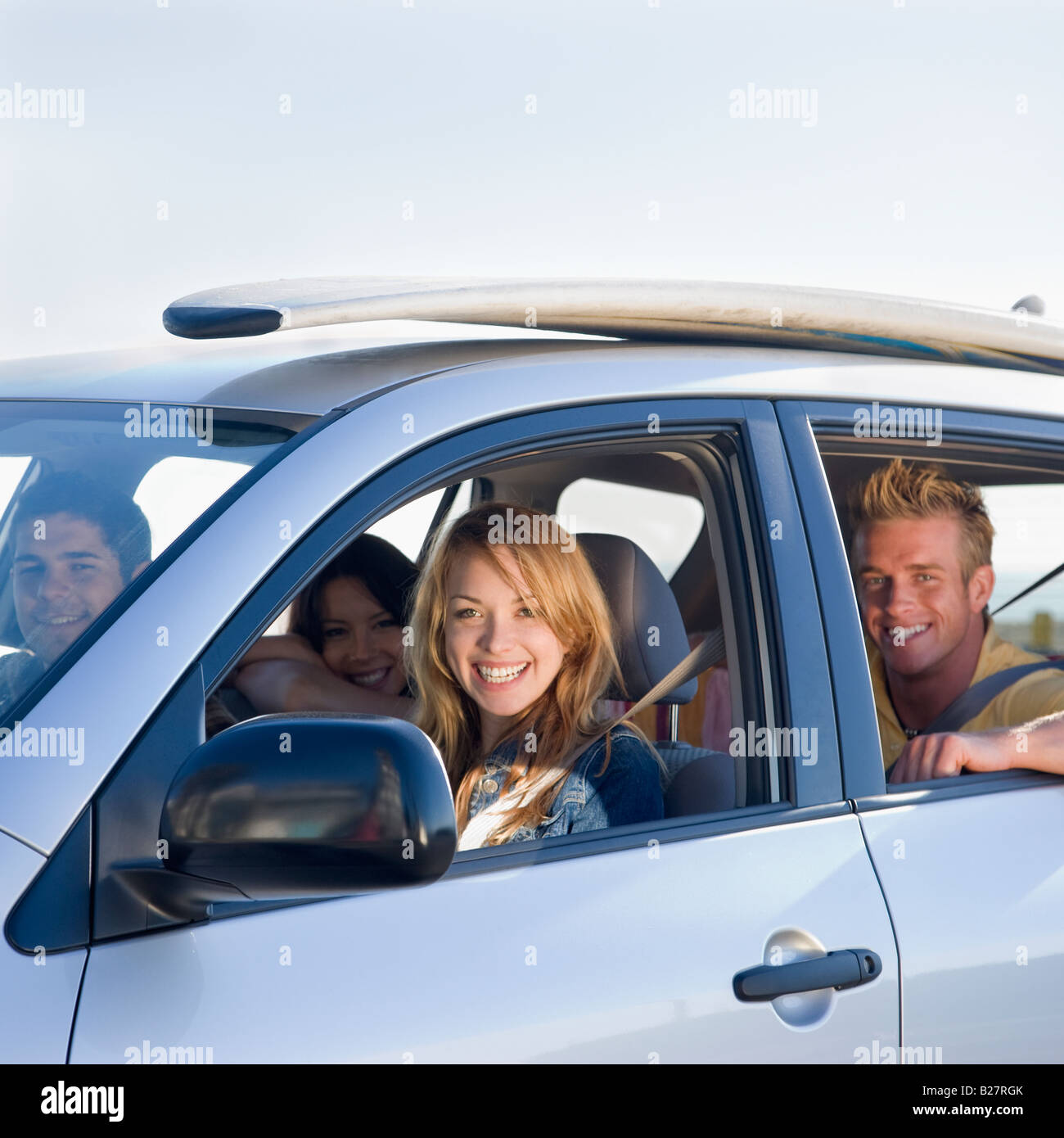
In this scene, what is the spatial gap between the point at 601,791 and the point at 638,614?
369 mm

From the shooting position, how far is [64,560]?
1.66m

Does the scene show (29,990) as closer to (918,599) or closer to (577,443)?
(577,443)

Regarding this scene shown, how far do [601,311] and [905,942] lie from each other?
97cm

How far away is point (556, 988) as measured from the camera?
1454mm

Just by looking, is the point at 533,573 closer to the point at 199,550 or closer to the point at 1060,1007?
the point at 199,550

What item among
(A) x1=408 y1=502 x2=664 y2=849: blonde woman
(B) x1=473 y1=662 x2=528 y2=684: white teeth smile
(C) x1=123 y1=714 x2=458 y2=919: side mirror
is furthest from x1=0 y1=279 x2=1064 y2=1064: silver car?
(B) x1=473 y1=662 x2=528 y2=684: white teeth smile

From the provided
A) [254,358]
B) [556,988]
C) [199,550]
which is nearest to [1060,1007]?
[556,988]

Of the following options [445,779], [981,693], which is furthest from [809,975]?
[981,693]

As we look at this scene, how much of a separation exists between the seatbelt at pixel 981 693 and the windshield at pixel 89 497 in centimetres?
140

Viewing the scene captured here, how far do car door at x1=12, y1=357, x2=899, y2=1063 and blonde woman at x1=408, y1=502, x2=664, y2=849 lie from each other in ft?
1.22

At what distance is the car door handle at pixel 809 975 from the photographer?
1.54 meters

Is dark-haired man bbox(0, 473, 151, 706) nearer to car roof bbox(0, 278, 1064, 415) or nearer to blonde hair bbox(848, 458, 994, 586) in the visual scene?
car roof bbox(0, 278, 1064, 415)
